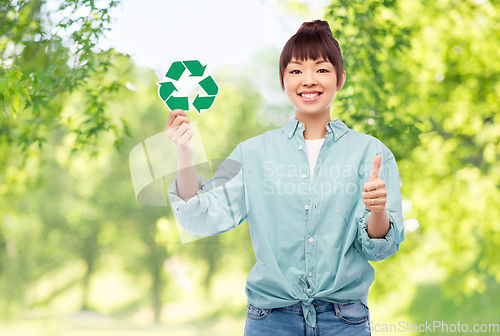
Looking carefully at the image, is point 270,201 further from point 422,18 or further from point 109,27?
point 422,18

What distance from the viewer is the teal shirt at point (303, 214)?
1199 millimetres

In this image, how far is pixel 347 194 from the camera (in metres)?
1.25

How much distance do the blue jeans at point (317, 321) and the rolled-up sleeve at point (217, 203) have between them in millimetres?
295

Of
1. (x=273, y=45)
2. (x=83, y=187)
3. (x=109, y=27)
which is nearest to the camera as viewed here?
(x=109, y=27)

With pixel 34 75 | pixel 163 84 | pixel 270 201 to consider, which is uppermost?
pixel 34 75

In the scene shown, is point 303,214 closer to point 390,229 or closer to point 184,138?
point 390,229

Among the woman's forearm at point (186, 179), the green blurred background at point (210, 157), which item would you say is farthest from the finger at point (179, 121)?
the green blurred background at point (210, 157)

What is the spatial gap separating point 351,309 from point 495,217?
4486 millimetres

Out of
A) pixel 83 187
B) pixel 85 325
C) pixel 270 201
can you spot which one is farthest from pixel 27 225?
pixel 270 201

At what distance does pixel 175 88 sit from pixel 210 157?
4526mm

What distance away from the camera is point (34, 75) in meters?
2.51

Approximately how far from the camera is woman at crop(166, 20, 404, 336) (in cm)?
119

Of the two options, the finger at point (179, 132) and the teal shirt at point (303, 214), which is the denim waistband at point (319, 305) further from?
the finger at point (179, 132)

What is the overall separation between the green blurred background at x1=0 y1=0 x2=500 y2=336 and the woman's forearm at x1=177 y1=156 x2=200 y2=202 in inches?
61.2
